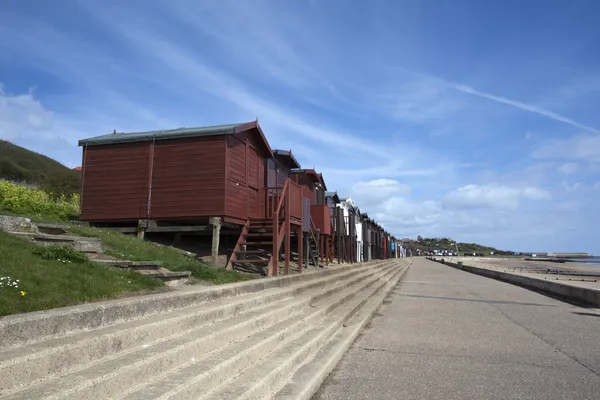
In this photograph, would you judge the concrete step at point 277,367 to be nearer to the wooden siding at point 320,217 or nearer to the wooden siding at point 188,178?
the wooden siding at point 188,178

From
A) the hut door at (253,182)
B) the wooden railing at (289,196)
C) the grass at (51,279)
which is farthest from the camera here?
the hut door at (253,182)

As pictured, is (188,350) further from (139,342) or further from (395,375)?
(395,375)

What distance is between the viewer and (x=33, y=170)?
222ft

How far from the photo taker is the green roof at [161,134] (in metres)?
13.3

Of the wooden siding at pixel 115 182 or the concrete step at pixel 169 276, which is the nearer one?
the concrete step at pixel 169 276

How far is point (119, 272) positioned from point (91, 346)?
3.32 meters

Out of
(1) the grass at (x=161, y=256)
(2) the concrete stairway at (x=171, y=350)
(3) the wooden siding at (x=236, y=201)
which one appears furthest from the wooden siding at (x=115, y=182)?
(2) the concrete stairway at (x=171, y=350)

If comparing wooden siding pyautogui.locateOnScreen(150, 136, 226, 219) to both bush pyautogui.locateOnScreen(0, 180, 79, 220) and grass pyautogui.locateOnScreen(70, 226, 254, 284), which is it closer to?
grass pyautogui.locateOnScreen(70, 226, 254, 284)

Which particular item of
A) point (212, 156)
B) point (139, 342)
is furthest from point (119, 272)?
point (212, 156)

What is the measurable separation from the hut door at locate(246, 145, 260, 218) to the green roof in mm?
1746

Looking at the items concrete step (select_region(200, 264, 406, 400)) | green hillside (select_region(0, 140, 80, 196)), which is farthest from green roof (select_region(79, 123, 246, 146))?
green hillside (select_region(0, 140, 80, 196))

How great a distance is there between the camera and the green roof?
43.7 feet

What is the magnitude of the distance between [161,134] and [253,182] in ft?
11.4

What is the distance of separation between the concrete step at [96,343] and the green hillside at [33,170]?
28686mm
